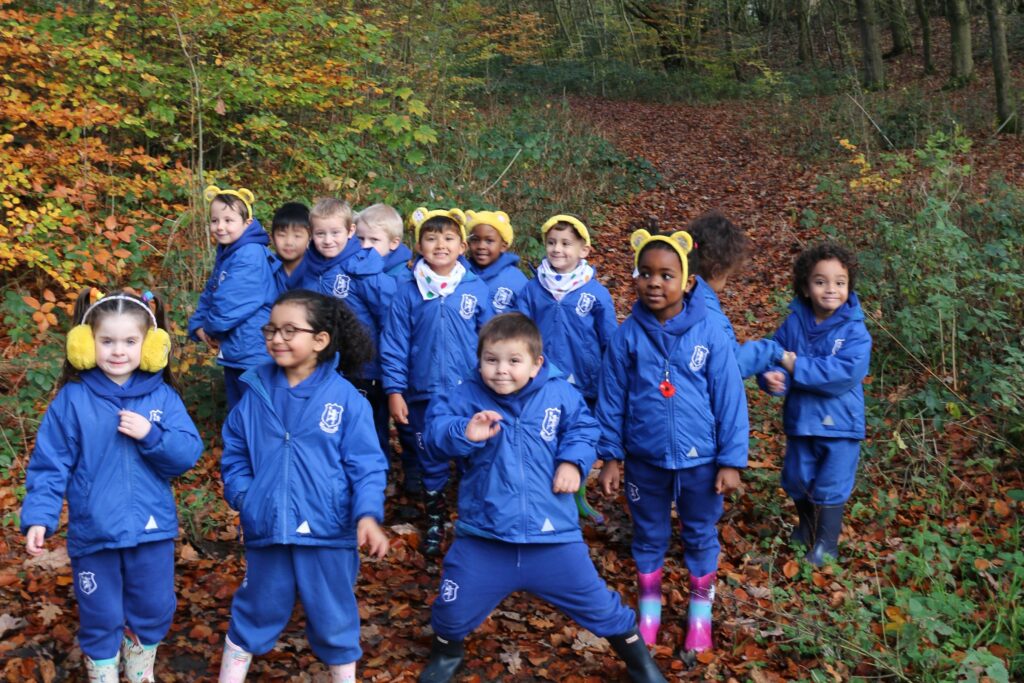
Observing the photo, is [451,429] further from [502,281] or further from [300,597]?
[502,281]

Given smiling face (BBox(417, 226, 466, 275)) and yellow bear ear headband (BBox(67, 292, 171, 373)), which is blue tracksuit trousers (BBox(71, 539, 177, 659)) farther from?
smiling face (BBox(417, 226, 466, 275))

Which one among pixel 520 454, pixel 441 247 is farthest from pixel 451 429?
pixel 441 247

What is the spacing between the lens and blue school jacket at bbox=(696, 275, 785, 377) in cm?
449

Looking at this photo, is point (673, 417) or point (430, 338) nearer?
point (673, 417)

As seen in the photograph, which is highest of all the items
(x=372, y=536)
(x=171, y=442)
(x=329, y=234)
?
(x=329, y=234)

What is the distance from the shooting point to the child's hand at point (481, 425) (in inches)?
140

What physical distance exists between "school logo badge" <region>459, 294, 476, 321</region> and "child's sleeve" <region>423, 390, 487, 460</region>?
1329 mm

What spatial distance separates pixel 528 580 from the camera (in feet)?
12.4

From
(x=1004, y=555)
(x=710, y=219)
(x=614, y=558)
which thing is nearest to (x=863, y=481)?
(x=1004, y=555)

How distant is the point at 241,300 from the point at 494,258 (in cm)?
166

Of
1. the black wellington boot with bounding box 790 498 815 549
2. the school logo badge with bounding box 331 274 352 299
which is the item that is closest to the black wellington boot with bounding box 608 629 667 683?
the black wellington boot with bounding box 790 498 815 549

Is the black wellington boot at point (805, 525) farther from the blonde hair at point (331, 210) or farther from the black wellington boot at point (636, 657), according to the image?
the blonde hair at point (331, 210)

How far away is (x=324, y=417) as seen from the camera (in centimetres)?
361

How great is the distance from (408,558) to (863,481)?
10.1 ft
